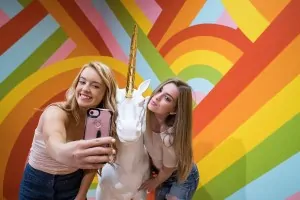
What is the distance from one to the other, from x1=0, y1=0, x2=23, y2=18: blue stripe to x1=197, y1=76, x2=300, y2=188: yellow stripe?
1.28m

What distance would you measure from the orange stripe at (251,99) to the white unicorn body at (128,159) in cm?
39

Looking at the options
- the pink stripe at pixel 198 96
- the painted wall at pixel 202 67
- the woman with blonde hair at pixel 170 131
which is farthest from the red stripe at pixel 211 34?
the woman with blonde hair at pixel 170 131

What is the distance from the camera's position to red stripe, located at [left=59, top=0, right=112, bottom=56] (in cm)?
214

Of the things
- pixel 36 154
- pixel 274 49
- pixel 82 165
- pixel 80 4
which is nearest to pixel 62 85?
pixel 80 4

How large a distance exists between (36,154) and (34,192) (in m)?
0.14

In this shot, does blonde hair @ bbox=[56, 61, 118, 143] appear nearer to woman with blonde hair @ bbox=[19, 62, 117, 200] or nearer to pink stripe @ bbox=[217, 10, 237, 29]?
woman with blonde hair @ bbox=[19, 62, 117, 200]

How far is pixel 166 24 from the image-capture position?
1903 millimetres

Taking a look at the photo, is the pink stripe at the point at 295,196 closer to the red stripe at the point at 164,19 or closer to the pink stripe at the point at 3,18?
the red stripe at the point at 164,19

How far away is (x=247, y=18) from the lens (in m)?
1.57

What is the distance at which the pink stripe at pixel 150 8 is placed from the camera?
197 centimetres

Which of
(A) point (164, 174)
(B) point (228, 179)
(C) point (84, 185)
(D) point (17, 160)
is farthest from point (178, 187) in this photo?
(D) point (17, 160)

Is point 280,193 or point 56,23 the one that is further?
point 56,23

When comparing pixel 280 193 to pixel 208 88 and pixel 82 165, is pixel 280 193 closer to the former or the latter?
pixel 208 88

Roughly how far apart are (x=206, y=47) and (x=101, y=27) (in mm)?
802
